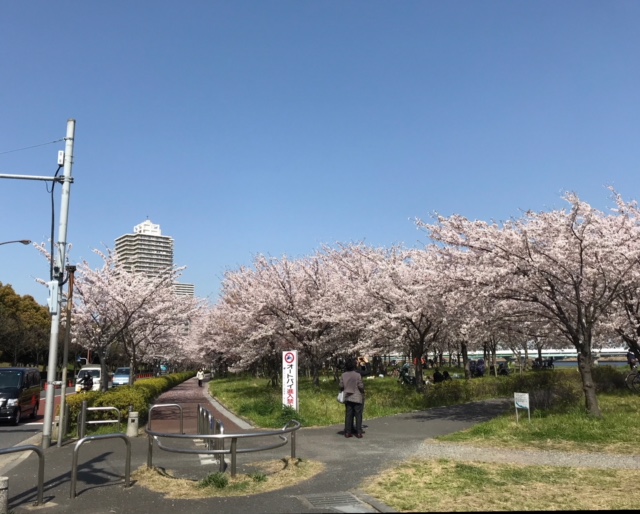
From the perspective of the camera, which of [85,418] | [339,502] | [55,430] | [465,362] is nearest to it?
[339,502]

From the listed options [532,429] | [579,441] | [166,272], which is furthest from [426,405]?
[166,272]

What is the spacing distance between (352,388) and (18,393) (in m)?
11.5

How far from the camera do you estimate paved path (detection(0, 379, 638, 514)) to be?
633cm

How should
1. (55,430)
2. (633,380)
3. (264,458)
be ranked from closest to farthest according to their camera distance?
(264,458), (55,430), (633,380)

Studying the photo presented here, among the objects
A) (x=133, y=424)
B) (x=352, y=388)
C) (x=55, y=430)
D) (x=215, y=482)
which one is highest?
(x=352, y=388)

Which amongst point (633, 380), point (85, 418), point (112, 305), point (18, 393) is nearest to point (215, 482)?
point (85, 418)

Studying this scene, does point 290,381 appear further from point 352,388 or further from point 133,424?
point 133,424

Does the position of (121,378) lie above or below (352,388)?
below

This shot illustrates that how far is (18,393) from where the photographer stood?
54.1ft

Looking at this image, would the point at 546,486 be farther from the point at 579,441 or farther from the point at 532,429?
the point at 532,429

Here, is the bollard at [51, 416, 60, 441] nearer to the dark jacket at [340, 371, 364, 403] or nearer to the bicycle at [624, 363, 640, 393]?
the dark jacket at [340, 371, 364, 403]

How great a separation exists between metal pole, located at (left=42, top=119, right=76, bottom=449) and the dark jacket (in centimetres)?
613

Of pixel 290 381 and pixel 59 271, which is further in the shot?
pixel 290 381

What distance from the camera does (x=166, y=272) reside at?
73.7 feet
